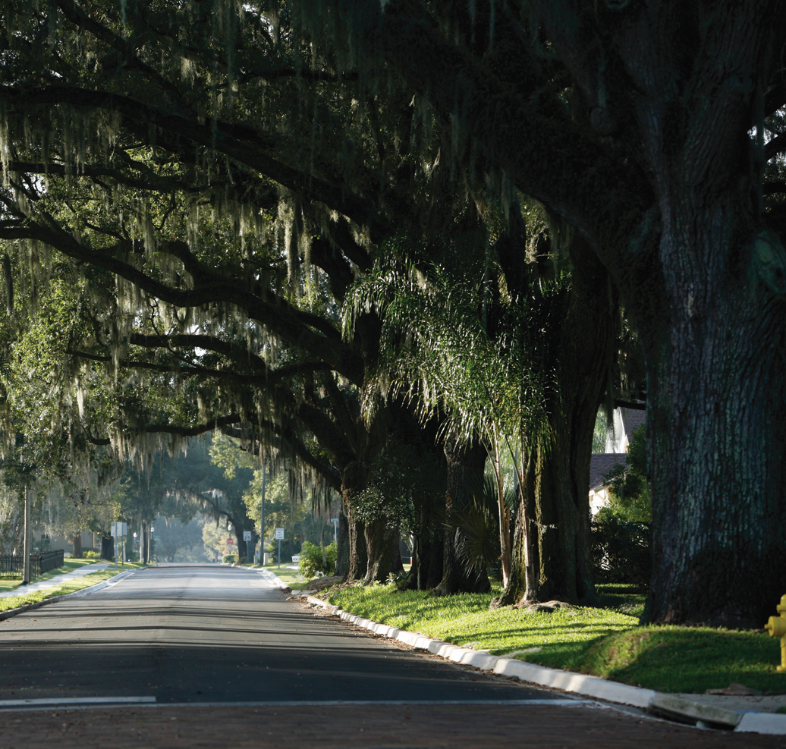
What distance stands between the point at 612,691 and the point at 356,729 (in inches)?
117

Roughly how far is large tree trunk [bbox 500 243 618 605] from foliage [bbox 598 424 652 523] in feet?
33.3

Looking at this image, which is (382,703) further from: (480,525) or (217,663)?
(480,525)

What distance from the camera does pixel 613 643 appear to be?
33.7 feet

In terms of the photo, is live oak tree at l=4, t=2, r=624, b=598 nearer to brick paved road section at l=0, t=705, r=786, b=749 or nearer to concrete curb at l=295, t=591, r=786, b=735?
concrete curb at l=295, t=591, r=786, b=735

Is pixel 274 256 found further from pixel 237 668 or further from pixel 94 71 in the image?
pixel 237 668

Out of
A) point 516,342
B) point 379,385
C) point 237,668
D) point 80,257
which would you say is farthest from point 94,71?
point 237,668

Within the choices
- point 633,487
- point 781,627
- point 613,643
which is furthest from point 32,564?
point 781,627

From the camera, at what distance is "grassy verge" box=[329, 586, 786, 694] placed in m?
8.85

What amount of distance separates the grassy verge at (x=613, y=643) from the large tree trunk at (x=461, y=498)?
175 centimetres

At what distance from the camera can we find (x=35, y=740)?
670 cm

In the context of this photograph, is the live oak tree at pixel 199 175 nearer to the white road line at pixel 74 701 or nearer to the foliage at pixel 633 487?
the foliage at pixel 633 487

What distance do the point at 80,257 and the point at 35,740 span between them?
48.8 feet

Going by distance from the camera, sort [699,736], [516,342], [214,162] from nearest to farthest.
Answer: [699,736]
[516,342]
[214,162]

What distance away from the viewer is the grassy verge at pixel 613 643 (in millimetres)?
8852
